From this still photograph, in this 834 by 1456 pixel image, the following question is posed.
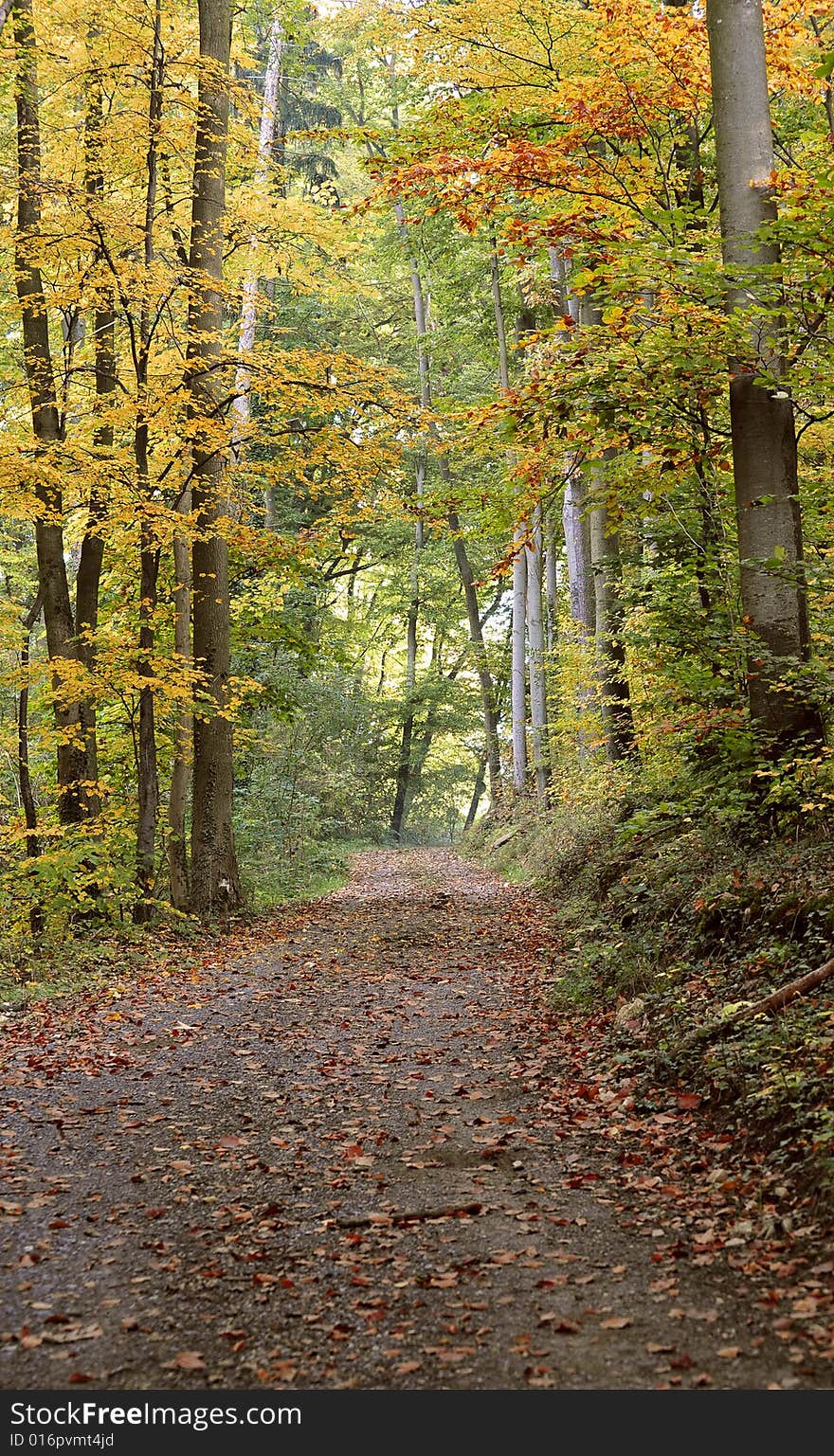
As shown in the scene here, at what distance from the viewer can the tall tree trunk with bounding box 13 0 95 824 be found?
11.1m

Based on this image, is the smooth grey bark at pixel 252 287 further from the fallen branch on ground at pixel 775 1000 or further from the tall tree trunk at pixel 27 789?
the fallen branch on ground at pixel 775 1000

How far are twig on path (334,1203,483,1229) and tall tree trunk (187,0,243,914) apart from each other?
27.6ft

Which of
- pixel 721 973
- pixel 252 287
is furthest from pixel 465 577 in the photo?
pixel 721 973

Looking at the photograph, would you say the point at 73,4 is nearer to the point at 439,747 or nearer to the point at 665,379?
the point at 665,379

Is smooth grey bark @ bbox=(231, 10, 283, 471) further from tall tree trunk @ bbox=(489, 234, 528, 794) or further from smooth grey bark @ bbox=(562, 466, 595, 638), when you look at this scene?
smooth grey bark @ bbox=(562, 466, 595, 638)

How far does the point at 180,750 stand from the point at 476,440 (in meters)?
6.57

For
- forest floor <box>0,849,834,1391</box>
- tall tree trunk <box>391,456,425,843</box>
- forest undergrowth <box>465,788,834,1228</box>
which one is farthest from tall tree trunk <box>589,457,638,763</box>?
tall tree trunk <box>391,456,425,843</box>

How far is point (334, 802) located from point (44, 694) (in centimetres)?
1464

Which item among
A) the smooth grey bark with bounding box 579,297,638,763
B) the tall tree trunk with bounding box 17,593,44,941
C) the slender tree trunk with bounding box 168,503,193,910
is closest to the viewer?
the tall tree trunk with bounding box 17,593,44,941

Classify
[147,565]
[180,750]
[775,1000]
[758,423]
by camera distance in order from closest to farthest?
[775,1000]
[758,423]
[147,565]
[180,750]

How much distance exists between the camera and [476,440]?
28.2 feet

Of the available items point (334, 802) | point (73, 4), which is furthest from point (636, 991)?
point (334, 802)

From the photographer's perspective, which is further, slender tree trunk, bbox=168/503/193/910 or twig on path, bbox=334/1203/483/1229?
slender tree trunk, bbox=168/503/193/910

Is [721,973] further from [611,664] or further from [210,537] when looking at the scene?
[210,537]
